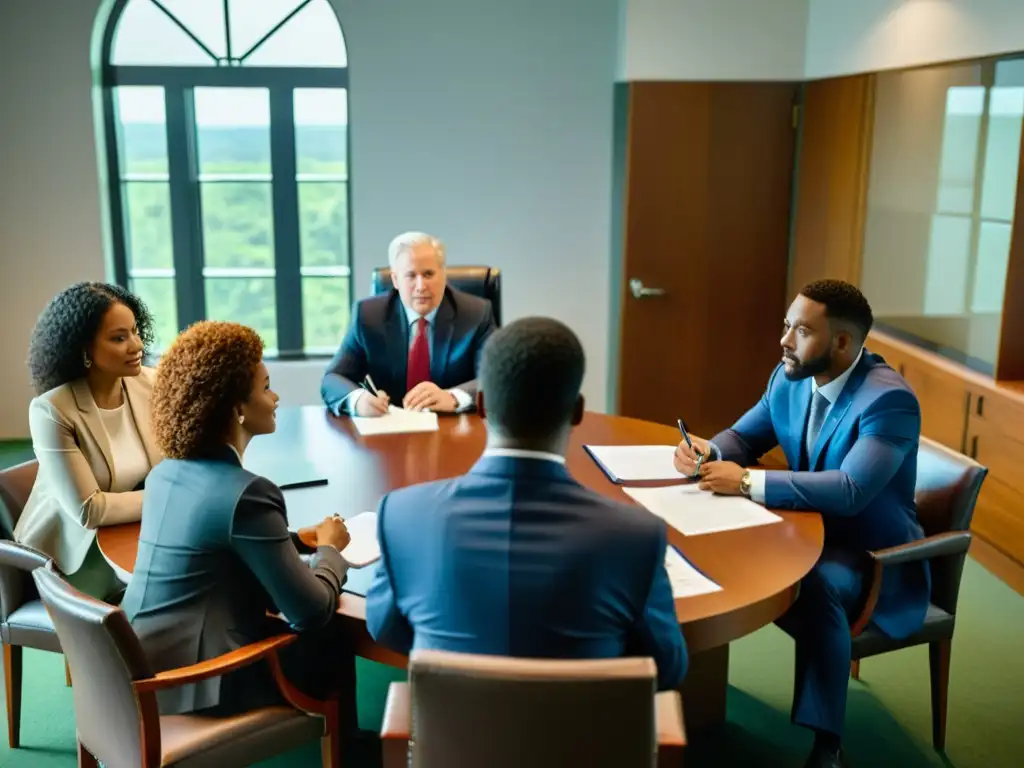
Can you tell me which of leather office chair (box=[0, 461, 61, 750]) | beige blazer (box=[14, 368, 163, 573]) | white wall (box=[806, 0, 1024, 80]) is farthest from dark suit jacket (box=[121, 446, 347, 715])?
white wall (box=[806, 0, 1024, 80])

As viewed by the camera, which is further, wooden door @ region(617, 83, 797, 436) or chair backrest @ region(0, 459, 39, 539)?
wooden door @ region(617, 83, 797, 436)

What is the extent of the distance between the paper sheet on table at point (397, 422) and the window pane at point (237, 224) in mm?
2673

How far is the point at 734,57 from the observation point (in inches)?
201

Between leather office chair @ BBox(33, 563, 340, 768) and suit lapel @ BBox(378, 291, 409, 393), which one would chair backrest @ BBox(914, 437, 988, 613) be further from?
suit lapel @ BBox(378, 291, 409, 393)

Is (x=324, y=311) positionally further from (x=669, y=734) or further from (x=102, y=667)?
(x=669, y=734)

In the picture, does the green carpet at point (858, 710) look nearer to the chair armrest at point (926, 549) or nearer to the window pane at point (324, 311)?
the chair armrest at point (926, 549)

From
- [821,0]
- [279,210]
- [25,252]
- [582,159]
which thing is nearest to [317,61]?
[279,210]

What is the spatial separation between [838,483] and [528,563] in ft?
3.92

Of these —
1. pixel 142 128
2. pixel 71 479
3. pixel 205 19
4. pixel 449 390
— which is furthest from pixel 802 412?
pixel 142 128

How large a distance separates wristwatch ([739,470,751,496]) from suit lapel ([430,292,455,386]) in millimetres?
1392

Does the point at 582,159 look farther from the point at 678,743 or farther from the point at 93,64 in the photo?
the point at 678,743

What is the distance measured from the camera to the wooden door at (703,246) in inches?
202

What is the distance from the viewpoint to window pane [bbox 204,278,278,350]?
18.9ft

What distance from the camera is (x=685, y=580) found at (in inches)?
80.4
